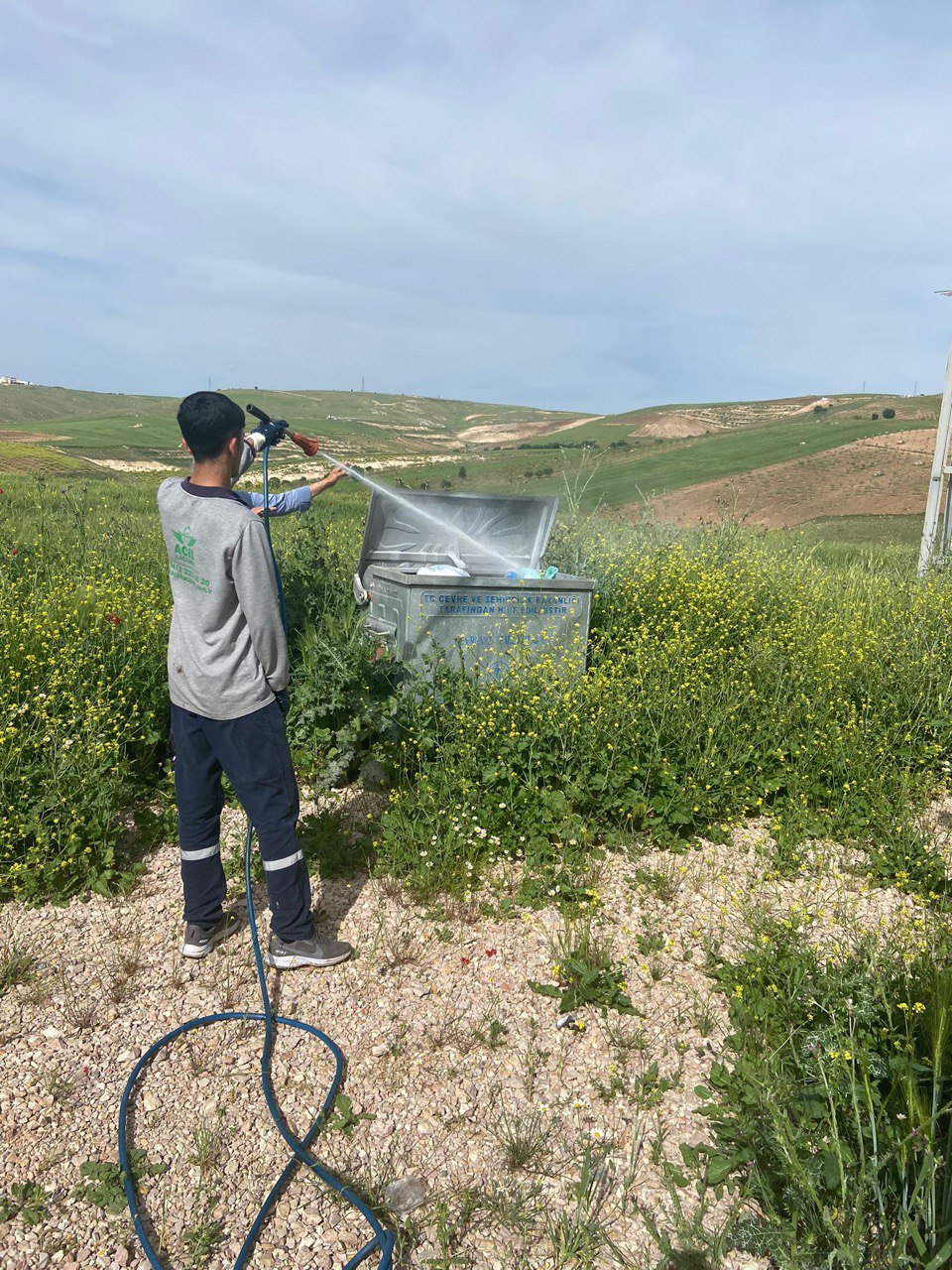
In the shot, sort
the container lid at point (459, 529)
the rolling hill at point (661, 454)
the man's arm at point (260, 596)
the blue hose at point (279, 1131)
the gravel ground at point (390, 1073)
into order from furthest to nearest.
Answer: the rolling hill at point (661, 454) < the container lid at point (459, 529) < the man's arm at point (260, 596) < the gravel ground at point (390, 1073) < the blue hose at point (279, 1131)

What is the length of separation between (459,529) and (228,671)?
3.54 m

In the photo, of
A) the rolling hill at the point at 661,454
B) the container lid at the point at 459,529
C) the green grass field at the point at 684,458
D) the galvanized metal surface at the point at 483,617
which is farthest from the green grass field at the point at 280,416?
the galvanized metal surface at the point at 483,617

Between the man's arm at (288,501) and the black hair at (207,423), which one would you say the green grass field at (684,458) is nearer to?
the man's arm at (288,501)

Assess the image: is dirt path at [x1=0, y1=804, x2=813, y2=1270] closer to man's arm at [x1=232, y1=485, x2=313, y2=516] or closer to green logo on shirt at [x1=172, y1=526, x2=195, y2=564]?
green logo on shirt at [x1=172, y1=526, x2=195, y2=564]

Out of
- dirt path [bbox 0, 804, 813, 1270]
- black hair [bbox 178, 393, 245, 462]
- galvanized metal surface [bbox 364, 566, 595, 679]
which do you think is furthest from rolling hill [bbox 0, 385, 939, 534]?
dirt path [bbox 0, 804, 813, 1270]

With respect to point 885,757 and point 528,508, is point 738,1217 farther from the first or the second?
point 528,508

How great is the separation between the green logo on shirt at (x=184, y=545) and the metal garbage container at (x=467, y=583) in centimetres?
215

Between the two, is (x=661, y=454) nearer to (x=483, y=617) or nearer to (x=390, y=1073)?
(x=483, y=617)

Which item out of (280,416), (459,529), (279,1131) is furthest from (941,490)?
(280,416)

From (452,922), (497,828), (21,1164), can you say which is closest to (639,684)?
(497,828)

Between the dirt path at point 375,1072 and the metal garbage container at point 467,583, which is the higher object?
the metal garbage container at point 467,583

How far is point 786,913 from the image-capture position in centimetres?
409

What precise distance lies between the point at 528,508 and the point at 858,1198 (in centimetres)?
538

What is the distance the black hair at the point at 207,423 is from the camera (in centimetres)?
340
